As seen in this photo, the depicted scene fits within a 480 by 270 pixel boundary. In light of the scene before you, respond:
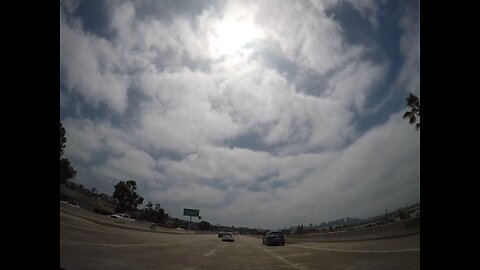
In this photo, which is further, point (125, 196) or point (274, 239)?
point (125, 196)

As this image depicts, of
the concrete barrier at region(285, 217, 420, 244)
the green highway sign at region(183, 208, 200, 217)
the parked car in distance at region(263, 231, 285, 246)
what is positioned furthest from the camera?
the green highway sign at region(183, 208, 200, 217)

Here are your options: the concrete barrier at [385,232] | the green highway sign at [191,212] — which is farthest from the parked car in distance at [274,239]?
the green highway sign at [191,212]

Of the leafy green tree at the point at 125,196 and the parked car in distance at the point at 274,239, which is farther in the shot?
the leafy green tree at the point at 125,196

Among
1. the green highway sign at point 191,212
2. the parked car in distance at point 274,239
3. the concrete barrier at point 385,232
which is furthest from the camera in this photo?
the green highway sign at point 191,212

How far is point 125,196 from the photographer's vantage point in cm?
12012

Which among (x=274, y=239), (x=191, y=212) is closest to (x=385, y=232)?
(x=274, y=239)

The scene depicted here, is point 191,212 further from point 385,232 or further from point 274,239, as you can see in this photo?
point 385,232

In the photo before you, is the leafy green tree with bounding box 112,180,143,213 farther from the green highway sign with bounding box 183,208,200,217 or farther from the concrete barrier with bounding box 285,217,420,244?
the concrete barrier with bounding box 285,217,420,244

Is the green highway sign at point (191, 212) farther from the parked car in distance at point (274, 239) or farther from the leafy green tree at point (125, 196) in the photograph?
the parked car in distance at point (274, 239)

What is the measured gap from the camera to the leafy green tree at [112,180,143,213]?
118812 mm

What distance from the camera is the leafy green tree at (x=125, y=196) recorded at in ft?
390

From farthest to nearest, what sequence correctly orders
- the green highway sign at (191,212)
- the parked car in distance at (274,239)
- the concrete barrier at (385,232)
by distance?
the green highway sign at (191,212), the parked car in distance at (274,239), the concrete barrier at (385,232)

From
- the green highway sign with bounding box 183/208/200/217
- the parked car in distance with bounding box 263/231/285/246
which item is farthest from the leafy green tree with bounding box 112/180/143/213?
the parked car in distance with bounding box 263/231/285/246
